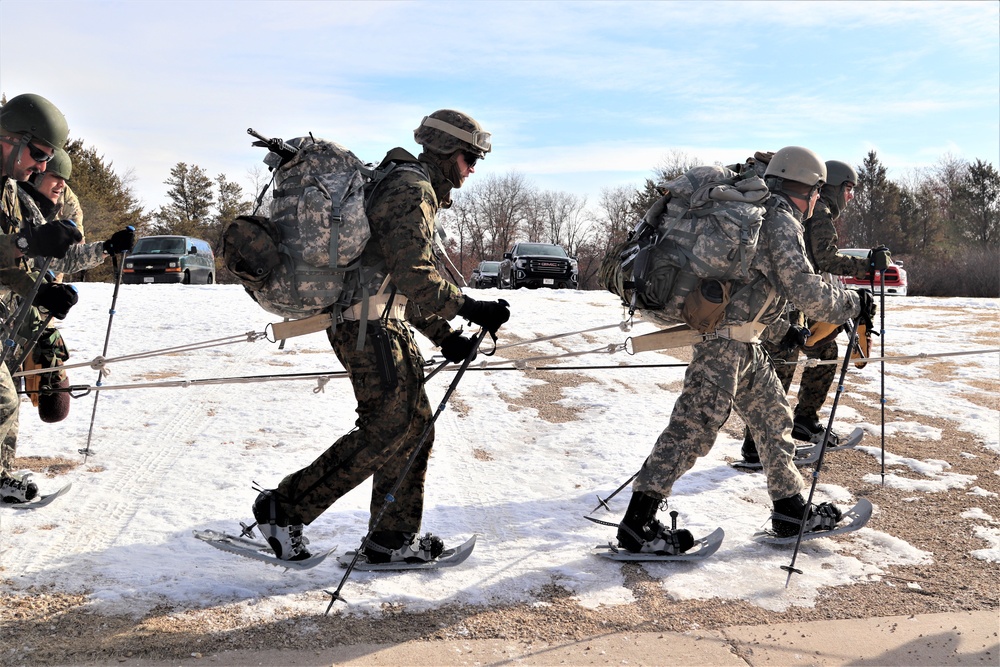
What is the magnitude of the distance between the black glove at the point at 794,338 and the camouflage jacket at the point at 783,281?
1.45 m

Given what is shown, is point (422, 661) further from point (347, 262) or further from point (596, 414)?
A: point (596, 414)

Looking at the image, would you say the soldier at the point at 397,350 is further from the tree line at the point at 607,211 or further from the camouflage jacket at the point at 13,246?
the tree line at the point at 607,211

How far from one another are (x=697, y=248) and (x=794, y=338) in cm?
215

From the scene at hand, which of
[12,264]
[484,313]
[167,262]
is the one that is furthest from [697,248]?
[167,262]

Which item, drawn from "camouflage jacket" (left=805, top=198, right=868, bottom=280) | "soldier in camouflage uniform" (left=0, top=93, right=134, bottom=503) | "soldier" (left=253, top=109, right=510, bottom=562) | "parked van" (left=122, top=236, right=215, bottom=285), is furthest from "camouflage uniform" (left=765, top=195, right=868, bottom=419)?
"parked van" (left=122, top=236, right=215, bottom=285)

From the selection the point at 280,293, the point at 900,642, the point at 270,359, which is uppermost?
the point at 280,293

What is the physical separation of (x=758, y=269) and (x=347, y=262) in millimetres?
2098

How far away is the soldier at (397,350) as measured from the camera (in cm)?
358

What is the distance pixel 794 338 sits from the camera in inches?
233

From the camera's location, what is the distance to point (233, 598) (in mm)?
3668

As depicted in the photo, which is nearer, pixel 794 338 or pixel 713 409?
pixel 713 409

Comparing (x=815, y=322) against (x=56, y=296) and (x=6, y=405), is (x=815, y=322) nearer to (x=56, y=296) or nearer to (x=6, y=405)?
(x=56, y=296)

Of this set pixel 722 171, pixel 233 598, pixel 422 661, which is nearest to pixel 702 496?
pixel 722 171

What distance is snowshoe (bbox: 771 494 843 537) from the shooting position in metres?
4.57
